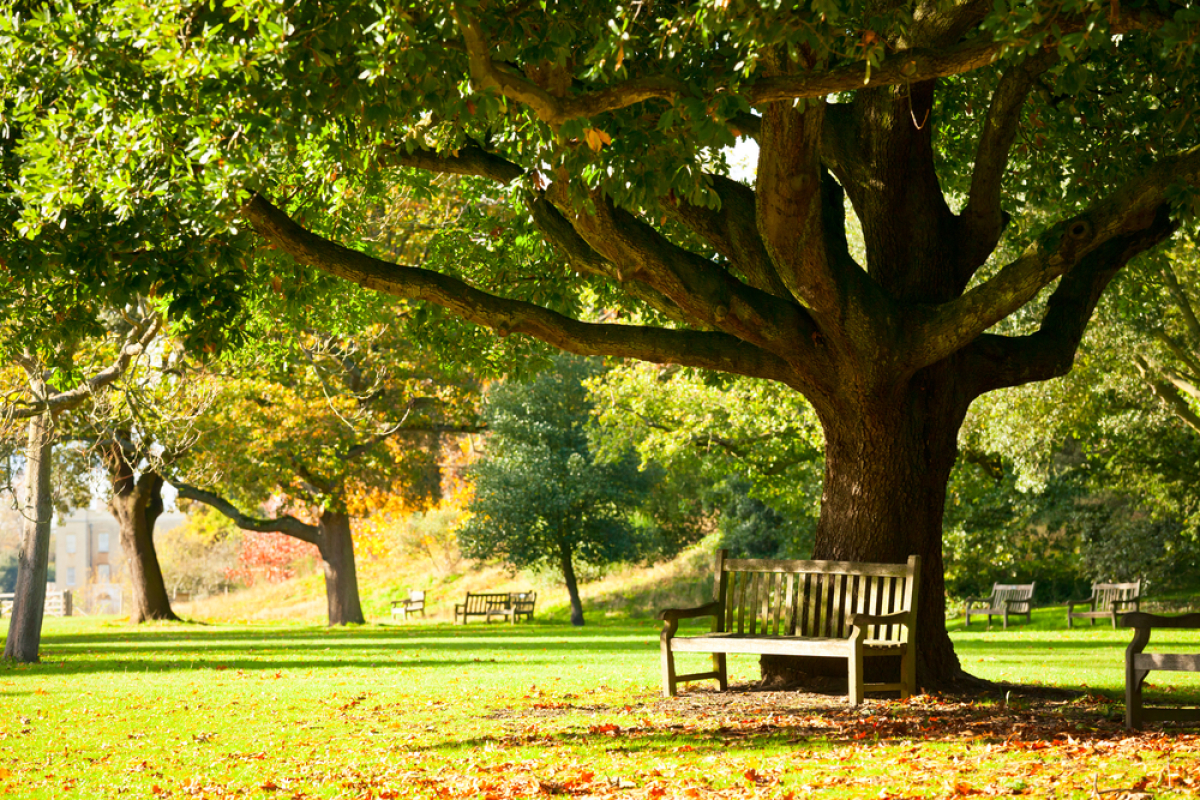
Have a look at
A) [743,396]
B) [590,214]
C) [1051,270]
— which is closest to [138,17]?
[590,214]

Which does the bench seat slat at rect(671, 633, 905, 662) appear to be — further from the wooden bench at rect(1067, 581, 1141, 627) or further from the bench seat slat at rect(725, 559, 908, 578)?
the wooden bench at rect(1067, 581, 1141, 627)

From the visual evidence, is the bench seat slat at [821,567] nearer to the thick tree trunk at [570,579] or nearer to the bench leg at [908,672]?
the bench leg at [908,672]

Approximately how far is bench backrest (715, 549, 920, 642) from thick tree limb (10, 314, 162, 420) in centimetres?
982

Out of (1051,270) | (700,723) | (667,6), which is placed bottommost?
(700,723)

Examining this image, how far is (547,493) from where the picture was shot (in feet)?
99.2

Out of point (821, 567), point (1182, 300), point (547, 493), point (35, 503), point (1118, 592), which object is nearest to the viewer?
point (821, 567)

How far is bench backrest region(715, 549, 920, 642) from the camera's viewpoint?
9.23 m

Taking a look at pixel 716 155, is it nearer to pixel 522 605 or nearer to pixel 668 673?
pixel 668 673

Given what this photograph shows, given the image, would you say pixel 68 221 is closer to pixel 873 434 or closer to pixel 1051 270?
pixel 873 434

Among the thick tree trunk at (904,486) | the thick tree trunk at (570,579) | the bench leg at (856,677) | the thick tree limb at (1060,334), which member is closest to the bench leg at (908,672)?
the thick tree trunk at (904,486)

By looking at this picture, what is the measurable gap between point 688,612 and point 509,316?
313cm

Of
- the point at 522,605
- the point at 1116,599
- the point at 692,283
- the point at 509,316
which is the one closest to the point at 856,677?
the point at 692,283

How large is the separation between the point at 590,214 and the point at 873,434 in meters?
3.11

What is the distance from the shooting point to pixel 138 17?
623 cm
